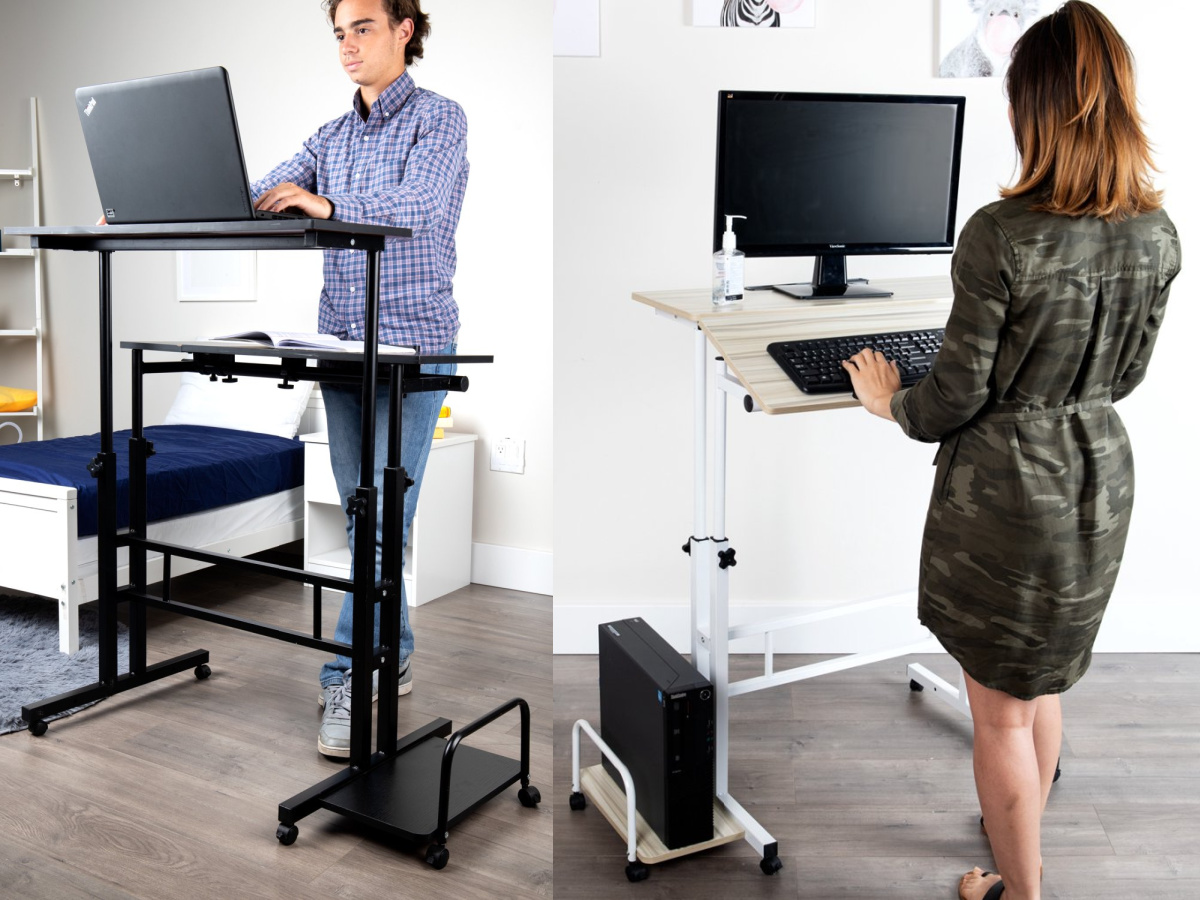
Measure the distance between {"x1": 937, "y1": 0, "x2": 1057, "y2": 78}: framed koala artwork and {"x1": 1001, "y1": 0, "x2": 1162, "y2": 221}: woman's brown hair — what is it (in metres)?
1.23

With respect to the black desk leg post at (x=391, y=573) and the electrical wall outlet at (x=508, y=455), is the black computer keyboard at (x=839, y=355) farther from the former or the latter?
the electrical wall outlet at (x=508, y=455)

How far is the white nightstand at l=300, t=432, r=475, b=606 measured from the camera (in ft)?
9.64

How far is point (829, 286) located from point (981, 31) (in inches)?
36.9

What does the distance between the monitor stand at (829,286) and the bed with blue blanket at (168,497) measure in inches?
68.5

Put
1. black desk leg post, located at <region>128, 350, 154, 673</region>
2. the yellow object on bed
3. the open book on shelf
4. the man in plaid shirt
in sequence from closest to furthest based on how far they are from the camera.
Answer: the open book on shelf < the man in plaid shirt < black desk leg post, located at <region>128, 350, 154, 673</region> < the yellow object on bed

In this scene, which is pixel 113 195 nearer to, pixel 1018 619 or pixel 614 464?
pixel 614 464

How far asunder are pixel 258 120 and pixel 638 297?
7.00 ft

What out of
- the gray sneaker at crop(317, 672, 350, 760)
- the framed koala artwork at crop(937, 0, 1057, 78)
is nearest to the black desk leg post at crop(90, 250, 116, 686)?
the gray sneaker at crop(317, 672, 350, 760)

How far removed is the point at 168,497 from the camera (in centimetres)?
269

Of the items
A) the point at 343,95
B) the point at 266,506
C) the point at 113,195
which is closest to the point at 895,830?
the point at 113,195

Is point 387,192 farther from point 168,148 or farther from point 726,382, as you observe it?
point 726,382

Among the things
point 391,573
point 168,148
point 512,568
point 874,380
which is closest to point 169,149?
point 168,148

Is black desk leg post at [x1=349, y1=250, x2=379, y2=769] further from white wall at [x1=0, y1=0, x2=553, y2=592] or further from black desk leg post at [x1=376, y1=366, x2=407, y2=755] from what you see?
white wall at [x1=0, y1=0, x2=553, y2=592]

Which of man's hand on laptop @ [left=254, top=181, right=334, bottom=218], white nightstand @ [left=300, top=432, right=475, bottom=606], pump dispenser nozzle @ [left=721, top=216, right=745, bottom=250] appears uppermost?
man's hand on laptop @ [left=254, top=181, right=334, bottom=218]
